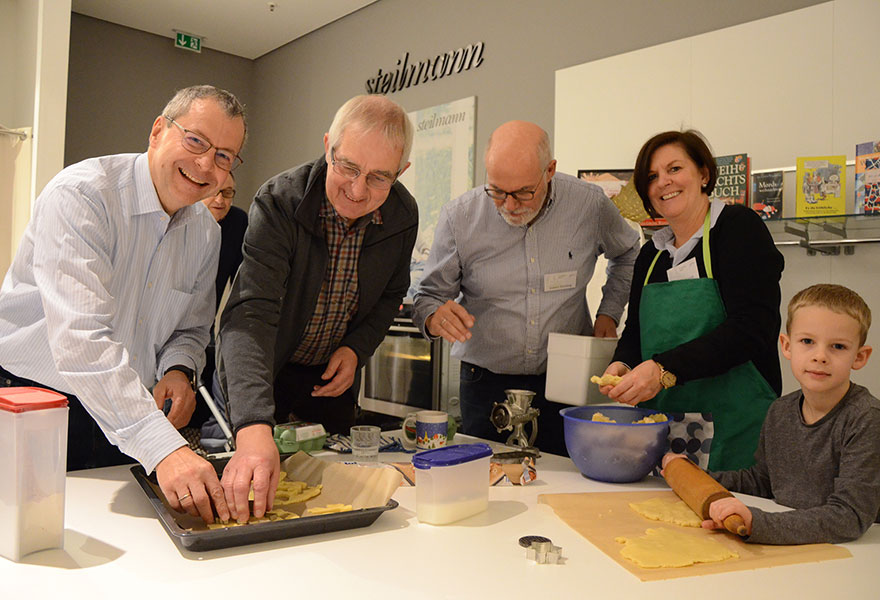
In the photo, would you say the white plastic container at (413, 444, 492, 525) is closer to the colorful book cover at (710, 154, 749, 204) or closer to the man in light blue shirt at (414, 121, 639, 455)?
the man in light blue shirt at (414, 121, 639, 455)

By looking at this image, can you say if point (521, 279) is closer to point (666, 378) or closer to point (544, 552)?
point (666, 378)

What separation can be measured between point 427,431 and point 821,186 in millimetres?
1795

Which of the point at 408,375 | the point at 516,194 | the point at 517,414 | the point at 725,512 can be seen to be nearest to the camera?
the point at 725,512

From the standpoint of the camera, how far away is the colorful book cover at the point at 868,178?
240cm

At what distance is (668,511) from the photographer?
1294 mm

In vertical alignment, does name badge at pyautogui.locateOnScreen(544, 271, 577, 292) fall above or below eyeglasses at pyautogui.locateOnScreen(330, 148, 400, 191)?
below

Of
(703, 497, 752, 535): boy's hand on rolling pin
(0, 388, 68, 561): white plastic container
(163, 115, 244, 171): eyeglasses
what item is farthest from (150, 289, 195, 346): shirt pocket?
(703, 497, 752, 535): boy's hand on rolling pin

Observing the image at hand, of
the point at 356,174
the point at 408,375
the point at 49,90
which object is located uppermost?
the point at 49,90

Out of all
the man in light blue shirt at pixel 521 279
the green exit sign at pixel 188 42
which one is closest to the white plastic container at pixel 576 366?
the man in light blue shirt at pixel 521 279

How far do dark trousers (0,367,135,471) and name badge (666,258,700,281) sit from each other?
4.73ft

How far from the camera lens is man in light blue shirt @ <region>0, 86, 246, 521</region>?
118 centimetres

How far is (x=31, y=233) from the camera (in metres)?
1.44

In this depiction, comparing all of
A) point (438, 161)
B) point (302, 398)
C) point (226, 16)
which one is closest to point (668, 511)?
point (302, 398)

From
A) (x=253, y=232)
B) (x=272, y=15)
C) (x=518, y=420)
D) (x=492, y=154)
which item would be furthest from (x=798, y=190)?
(x=272, y=15)
